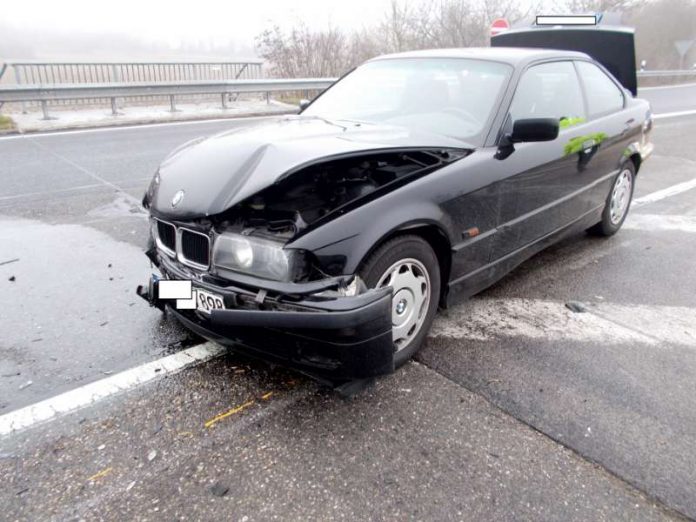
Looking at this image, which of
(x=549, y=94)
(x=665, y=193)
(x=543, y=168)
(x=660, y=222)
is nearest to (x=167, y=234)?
(x=543, y=168)

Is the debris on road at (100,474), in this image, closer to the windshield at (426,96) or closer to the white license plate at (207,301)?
the white license plate at (207,301)

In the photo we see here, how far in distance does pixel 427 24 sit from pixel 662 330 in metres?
21.2

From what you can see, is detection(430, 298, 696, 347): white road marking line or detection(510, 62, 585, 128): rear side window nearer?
detection(430, 298, 696, 347): white road marking line

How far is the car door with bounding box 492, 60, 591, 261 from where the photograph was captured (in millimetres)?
3531

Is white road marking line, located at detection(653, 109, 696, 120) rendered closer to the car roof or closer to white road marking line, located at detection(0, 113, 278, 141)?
white road marking line, located at detection(0, 113, 278, 141)

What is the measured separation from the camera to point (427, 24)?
877 inches

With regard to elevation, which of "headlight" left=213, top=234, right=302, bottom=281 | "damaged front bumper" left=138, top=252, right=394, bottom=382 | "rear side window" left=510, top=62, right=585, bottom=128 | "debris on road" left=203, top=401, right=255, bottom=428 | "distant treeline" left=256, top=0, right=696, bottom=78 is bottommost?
"debris on road" left=203, top=401, right=255, bottom=428

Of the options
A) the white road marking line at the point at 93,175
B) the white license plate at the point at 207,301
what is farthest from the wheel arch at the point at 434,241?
the white road marking line at the point at 93,175

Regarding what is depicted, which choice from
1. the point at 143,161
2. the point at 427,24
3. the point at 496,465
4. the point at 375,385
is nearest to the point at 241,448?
the point at 375,385

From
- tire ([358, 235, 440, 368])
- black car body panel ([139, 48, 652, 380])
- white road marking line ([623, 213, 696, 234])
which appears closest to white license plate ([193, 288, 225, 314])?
black car body panel ([139, 48, 652, 380])

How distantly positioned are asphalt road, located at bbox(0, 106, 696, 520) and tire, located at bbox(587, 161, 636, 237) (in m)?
0.84

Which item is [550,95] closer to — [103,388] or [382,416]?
[382,416]

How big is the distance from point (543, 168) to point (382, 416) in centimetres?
210

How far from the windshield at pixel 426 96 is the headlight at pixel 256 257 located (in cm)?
153
